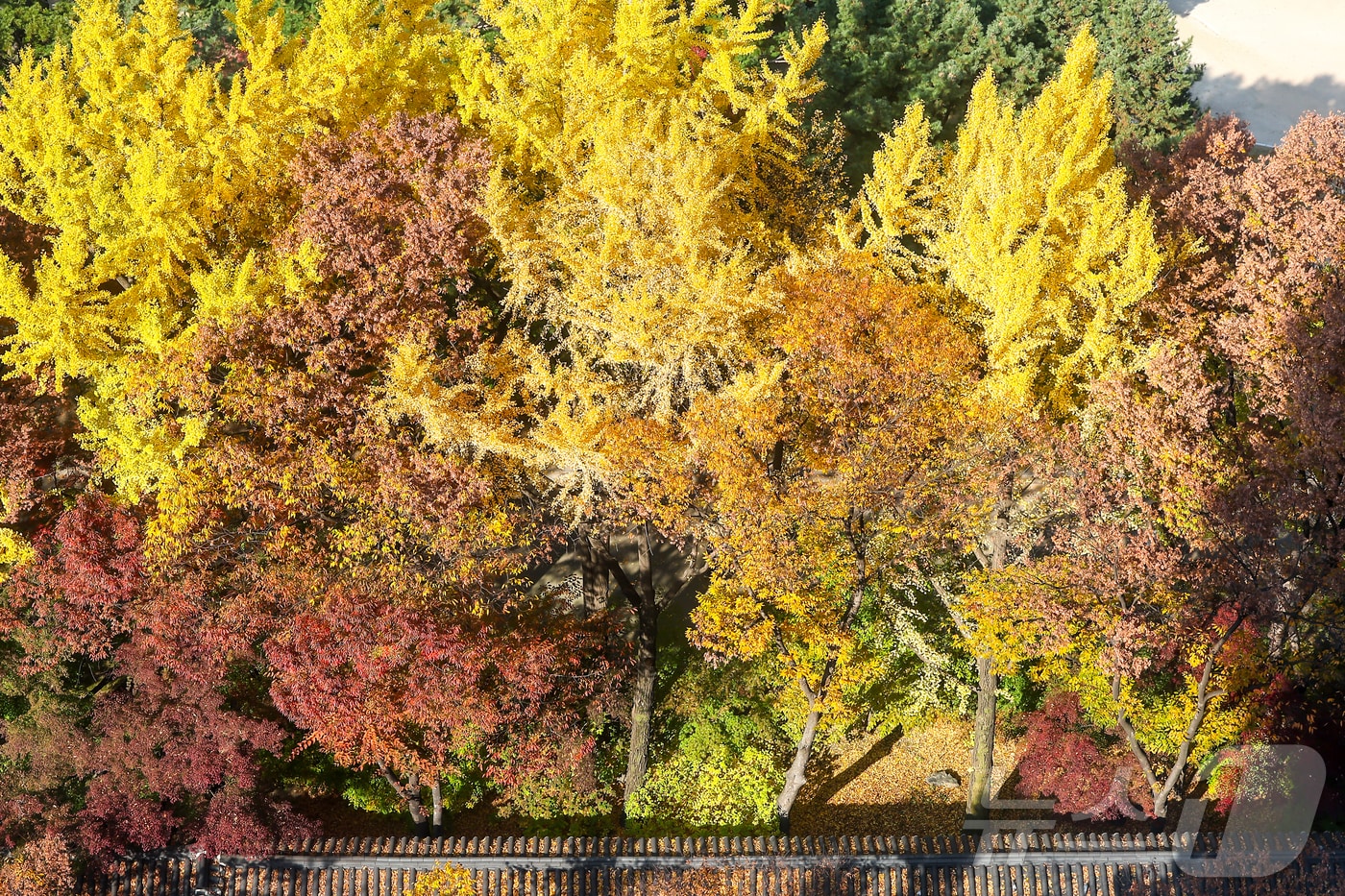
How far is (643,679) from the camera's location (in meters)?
24.0

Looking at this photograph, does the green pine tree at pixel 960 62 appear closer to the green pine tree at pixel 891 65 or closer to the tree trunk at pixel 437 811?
the green pine tree at pixel 891 65

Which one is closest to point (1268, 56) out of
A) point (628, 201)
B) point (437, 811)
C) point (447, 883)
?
point (628, 201)

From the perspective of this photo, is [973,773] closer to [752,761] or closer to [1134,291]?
[752,761]

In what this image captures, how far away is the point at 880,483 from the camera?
19781 mm

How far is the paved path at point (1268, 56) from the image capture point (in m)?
43.5

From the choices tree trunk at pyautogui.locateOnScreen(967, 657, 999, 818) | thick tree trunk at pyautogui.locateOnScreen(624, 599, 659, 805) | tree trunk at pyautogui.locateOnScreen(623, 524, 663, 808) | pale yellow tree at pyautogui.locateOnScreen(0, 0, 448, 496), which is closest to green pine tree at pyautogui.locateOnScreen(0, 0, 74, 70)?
pale yellow tree at pyautogui.locateOnScreen(0, 0, 448, 496)

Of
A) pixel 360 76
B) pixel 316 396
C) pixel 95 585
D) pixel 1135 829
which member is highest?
pixel 360 76

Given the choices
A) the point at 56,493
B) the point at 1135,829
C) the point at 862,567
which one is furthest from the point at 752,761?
the point at 56,493

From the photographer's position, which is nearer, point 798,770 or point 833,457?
point 833,457

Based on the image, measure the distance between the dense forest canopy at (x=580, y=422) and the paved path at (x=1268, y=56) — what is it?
23239mm

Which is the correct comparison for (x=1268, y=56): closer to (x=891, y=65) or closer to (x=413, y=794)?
(x=891, y=65)

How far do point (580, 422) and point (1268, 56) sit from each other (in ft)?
134

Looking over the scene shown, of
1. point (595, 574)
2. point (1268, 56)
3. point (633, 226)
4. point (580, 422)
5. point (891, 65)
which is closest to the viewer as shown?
point (580, 422)

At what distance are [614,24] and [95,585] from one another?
1467cm
